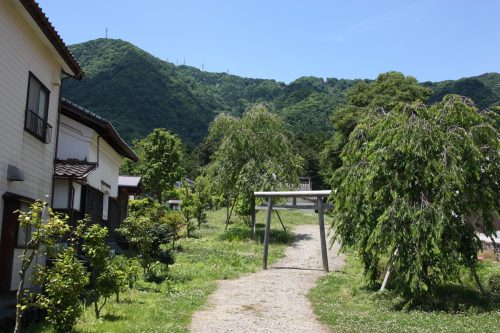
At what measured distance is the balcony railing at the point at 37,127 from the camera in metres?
12.4

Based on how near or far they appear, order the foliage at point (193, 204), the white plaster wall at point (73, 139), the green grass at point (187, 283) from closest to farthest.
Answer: the green grass at point (187, 283)
the white plaster wall at point (73, 139)
the foliage at point (193, 204)

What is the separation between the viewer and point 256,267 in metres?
19.8

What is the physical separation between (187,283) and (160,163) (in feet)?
106

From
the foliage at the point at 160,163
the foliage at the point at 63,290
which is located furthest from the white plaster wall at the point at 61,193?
the foliage at the point at 160,163

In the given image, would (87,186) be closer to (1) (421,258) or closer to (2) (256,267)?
(2) (256,267)

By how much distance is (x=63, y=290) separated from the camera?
8070mm

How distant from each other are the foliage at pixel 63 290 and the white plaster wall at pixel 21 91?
3792 millimetres

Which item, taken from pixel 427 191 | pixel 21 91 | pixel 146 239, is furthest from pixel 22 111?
pixel 427 191

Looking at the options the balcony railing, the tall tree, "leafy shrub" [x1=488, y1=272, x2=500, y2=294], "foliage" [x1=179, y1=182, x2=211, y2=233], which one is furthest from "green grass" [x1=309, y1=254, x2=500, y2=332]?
the tall tree

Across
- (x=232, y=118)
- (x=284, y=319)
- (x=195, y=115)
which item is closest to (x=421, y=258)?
(x=284, y=319)

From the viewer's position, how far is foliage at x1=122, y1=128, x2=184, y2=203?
47188 mm

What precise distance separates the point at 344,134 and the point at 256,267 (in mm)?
27368

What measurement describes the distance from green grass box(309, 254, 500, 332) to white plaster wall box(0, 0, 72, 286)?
25.3ft

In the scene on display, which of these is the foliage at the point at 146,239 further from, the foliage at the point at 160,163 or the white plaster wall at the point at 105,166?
the foliage at the point at 160,163
